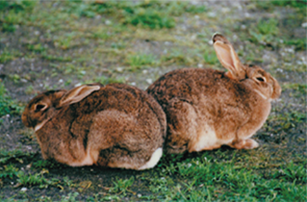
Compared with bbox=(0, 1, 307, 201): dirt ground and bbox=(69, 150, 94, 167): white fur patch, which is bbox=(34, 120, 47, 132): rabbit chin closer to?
bbox=(0, 1, 307, 201): dirt ground

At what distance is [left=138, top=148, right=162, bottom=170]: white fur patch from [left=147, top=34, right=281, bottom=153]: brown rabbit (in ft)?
0.63

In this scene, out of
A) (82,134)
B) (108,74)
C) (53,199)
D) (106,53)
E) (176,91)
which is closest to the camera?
(53,199)

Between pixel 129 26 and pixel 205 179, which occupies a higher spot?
pixel 129 26

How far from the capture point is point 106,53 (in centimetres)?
679

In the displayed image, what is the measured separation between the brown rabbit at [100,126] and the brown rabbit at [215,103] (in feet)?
0.78

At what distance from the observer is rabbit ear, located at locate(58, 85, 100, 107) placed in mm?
3959

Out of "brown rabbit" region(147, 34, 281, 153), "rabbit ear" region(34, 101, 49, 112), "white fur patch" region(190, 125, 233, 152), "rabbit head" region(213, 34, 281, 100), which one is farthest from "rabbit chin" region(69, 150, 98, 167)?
"rabbit head" region(213, 34, 281, 100)

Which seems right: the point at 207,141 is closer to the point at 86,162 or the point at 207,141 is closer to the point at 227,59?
the point at 227,59

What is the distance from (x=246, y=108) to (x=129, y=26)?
3.88 m

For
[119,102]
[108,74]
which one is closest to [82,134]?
[119,102]

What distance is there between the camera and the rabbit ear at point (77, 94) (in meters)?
3.96

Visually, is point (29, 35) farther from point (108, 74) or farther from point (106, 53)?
point (108, 74)

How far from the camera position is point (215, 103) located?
4.34 m

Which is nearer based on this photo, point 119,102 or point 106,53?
point 119,102
